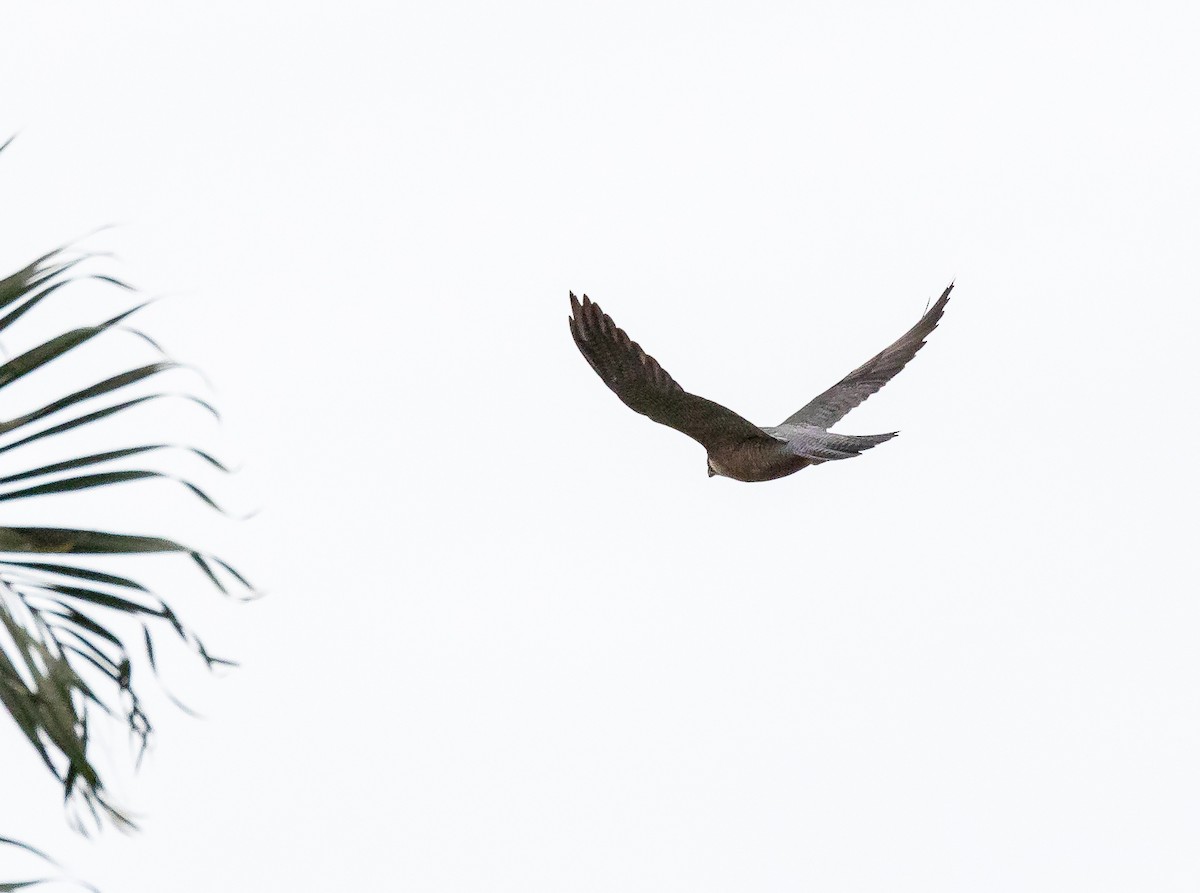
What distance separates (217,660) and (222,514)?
27 cm

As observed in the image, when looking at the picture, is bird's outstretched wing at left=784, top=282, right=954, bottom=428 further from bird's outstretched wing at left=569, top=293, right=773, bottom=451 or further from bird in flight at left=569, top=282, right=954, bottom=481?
bird's outstretched wing at left=569, top=293, right=773, bottom=451

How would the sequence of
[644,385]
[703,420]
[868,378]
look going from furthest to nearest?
[868,378]
[703,420]
[644,385]

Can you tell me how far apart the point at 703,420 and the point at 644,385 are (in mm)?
491

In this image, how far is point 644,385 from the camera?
7277 mm

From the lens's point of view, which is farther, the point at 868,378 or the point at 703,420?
the point at 868,378

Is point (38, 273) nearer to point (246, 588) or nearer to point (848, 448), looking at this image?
point (246, 588)

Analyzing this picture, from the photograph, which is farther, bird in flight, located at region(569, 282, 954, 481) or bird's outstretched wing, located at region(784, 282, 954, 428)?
bird's outstretched wing, located at region(784, 282, 954, 428)

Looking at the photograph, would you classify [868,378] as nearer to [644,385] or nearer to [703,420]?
[703,420]

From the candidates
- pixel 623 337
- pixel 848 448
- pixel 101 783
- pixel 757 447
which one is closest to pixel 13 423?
pixel 101 783

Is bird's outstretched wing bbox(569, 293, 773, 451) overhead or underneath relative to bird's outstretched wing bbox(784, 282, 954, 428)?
underneath

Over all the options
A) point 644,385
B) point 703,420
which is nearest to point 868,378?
point 703,420

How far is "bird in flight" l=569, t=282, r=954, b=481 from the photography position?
705 cm

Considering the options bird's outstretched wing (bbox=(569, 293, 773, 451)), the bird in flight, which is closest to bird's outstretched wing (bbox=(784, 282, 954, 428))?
the bird in flight

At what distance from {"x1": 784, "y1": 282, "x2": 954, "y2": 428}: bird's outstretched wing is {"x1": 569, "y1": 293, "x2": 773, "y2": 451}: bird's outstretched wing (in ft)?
5.40
